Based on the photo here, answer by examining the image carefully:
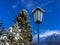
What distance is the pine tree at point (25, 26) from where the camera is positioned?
141 feet

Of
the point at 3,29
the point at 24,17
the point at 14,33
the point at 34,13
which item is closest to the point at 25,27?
the point at 24,17

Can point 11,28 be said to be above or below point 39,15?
above

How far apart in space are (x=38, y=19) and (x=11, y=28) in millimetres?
25886

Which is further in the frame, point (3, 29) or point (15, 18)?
point (3, 29)

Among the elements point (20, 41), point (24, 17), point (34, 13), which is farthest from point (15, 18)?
point (34, 13)

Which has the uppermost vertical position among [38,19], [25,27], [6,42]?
[25,27]

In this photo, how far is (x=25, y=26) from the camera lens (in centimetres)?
4519

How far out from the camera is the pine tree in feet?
141

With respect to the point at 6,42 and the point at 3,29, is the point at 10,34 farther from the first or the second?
the point at 3,29

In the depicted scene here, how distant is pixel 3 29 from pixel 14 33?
40.8 feet

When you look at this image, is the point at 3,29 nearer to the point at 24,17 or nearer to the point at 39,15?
the point at 24,17

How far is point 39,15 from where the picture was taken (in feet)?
50.2

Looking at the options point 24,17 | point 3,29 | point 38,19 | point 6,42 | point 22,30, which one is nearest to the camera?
point 38,19

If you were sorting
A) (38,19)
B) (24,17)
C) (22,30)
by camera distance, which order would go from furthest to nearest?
(24,17), (22,30), (38,19)
